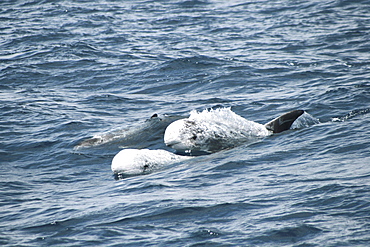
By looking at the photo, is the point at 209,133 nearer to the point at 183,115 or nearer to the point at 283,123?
the point at 283,123

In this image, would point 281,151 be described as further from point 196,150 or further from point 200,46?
point 200,46

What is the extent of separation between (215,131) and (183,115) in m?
2.03

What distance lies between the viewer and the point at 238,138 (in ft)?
36.3

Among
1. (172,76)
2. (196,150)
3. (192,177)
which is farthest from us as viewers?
(172,76)

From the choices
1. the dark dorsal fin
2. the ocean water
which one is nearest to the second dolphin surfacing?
the dark dorsal fin

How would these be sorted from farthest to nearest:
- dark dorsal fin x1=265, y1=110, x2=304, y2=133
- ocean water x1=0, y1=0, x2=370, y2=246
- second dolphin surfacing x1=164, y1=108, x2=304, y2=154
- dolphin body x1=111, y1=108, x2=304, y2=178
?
dark dorsal fin x1=265, y1=110, x2=304, y2=133 → second dolphin surfacing x1=164, y1=108, x2=304, y2=154 → dolphin body x1=111, y1=108, x2=304, y2=178 → ocean water x1=0, y1=0, x2=370, y2=246

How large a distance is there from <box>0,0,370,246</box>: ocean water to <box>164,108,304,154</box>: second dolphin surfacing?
1.21ft

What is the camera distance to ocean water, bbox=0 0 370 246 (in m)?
6.99

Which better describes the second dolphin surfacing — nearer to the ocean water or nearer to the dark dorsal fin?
the dark dorsal fin

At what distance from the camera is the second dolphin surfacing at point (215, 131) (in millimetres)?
10930

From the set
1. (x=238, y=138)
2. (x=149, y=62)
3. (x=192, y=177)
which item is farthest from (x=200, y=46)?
(x=192, y=177)

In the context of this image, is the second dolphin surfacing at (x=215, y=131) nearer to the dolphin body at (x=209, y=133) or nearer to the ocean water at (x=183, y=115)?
the dolphin body at (x=209, y=133)

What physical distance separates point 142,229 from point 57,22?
19.9 m

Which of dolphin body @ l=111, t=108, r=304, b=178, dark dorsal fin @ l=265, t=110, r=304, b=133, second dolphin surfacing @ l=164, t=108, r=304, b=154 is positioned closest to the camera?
dolphin body @ l=111, t=108, r=304, b=178
